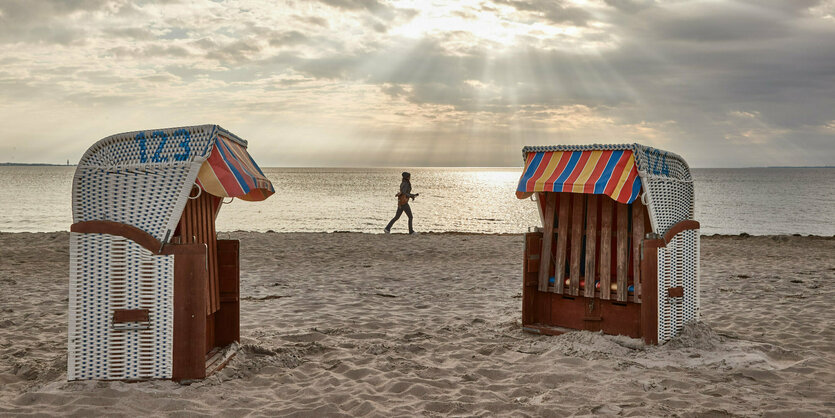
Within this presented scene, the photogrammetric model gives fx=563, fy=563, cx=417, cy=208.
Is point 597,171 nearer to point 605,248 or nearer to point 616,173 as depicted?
point 616,173

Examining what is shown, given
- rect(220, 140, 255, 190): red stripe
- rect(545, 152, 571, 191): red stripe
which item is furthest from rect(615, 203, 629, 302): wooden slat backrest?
rect(220, 140, 255, 190): red stripe

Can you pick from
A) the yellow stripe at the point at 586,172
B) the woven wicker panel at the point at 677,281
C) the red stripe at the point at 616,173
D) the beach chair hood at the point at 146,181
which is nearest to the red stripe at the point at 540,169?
the yellow stripe at the point at 586,172

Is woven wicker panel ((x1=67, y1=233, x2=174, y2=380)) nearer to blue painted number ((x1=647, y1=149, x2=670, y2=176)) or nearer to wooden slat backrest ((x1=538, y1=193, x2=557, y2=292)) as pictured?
wooden slat backrest ((x1=538, y1=193, x2=557, y2=292))

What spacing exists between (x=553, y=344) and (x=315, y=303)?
3629mm

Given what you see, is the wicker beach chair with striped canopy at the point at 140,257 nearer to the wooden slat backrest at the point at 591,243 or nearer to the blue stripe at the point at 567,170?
the blue stripe at the point at 567,170

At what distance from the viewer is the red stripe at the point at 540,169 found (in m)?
6.15

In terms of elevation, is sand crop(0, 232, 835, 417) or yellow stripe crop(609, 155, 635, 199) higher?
yellow stripe crop(609, 155, 635, 199)

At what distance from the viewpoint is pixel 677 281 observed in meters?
5.78

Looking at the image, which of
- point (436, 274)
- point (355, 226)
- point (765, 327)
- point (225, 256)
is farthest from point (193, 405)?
point (355, 226)

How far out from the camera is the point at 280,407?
4.20m

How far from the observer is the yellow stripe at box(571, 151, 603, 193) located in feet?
18.7

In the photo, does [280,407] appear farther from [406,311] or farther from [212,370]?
[406,311]

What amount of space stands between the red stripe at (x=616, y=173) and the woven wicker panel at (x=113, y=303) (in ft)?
13.1

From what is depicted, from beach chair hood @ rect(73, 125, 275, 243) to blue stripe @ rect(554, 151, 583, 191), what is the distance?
3.18 metres
